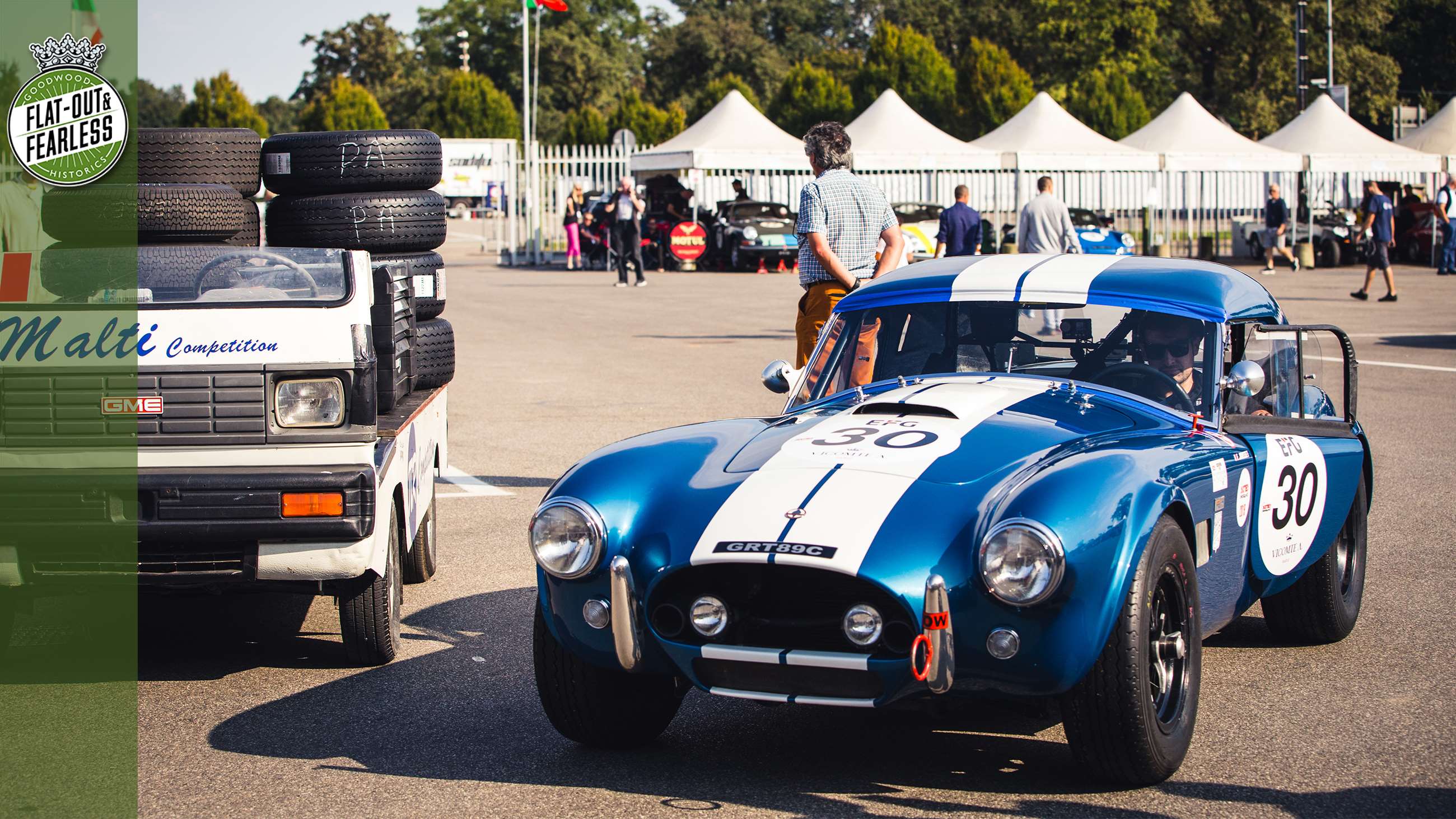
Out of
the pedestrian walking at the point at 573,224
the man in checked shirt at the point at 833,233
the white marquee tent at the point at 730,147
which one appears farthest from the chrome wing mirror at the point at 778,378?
the pedestrian walking at the point at 573,224

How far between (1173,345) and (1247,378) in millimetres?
359

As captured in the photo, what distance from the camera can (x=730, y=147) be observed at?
34.6 metres

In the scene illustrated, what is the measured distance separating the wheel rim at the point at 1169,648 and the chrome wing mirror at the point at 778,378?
6.00 ft

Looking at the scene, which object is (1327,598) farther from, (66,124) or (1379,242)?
(1379,242)

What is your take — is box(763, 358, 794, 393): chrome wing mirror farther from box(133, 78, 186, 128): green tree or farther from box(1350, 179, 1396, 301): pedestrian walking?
box(133, 78, 186, 128): green tree

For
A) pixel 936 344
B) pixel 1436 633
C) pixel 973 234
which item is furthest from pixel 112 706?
pixel 973 234

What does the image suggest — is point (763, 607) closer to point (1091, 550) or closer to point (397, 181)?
point (1091, 550)

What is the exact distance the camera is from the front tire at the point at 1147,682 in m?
3.95

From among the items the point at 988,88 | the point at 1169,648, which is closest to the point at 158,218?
the point at 1169,648

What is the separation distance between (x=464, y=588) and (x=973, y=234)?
40.6 ft

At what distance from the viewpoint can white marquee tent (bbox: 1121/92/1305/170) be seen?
34500mm

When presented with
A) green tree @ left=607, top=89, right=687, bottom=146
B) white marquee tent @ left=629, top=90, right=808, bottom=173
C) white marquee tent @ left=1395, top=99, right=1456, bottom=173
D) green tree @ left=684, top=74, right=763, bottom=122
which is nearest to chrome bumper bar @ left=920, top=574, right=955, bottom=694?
white marquee tent @ left=629, top=90, right=808, bottom=173

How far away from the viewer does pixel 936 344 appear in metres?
5.49

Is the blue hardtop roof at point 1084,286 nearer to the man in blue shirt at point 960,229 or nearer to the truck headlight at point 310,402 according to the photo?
the truck headlight at point 310,402
